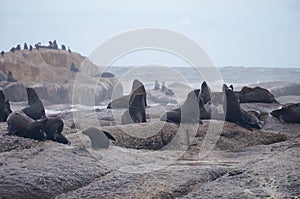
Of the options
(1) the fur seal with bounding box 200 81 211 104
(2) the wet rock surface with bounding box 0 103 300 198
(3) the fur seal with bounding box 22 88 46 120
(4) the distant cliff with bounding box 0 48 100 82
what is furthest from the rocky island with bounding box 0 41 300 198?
(4) the distant cliff with bounding box 0 48 100 82

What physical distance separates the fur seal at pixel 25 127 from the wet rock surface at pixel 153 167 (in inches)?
12.6

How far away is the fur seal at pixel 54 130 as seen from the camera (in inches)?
330

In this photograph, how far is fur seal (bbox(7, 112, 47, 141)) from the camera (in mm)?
8305

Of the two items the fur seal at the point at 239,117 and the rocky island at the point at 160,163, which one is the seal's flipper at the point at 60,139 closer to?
the rocky island at the point at 160,163

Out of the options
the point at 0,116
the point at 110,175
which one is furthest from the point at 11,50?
the point at 110,175

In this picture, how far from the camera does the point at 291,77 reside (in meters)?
54.2

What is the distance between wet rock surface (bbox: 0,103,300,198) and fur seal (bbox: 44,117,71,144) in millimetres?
288

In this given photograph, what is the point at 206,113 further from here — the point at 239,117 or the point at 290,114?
the point at 290,114

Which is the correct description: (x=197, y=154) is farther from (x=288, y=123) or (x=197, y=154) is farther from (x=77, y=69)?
(x=77, y=69)

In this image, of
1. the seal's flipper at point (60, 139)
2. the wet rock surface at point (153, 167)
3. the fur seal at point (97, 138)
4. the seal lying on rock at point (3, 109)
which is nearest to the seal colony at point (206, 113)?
the wet rock surface at point (153, 167)

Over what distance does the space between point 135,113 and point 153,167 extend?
4.79 meters

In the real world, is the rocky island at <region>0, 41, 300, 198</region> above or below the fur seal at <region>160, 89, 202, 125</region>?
below

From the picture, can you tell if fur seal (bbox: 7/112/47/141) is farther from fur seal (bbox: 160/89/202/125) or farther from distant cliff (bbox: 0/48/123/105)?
distant cliff (bbox: 0/48/123/105)

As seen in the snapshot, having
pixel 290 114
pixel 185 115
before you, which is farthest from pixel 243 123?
pixel 290 114
